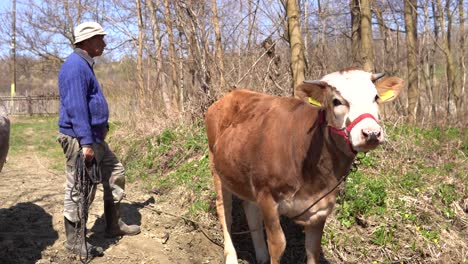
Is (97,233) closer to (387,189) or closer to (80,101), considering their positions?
(80,101)

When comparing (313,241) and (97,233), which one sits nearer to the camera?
(313,241)

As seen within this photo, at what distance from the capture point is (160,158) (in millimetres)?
8672

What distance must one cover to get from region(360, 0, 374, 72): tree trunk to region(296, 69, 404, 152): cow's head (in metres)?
5.00

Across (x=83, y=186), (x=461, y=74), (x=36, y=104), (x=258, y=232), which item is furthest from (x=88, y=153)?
(x=36, y=104)

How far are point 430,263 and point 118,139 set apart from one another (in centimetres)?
832

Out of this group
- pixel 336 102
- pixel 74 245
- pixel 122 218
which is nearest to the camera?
pixel 336 102

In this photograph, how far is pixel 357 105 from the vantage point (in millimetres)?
3047

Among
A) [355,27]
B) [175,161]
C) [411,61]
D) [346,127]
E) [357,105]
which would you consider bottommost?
[175,161]

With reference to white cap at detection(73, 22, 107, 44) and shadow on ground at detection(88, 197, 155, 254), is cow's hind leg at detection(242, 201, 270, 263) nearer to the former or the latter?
shadow on ground at detection(88, 197, 155, 254)

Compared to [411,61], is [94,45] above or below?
below

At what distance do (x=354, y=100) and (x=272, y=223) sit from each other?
1440 mm

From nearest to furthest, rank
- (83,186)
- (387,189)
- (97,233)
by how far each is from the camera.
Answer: (83,186), (97,233), (387,189)

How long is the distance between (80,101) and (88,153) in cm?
51

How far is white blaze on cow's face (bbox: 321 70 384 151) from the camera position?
2846mm
